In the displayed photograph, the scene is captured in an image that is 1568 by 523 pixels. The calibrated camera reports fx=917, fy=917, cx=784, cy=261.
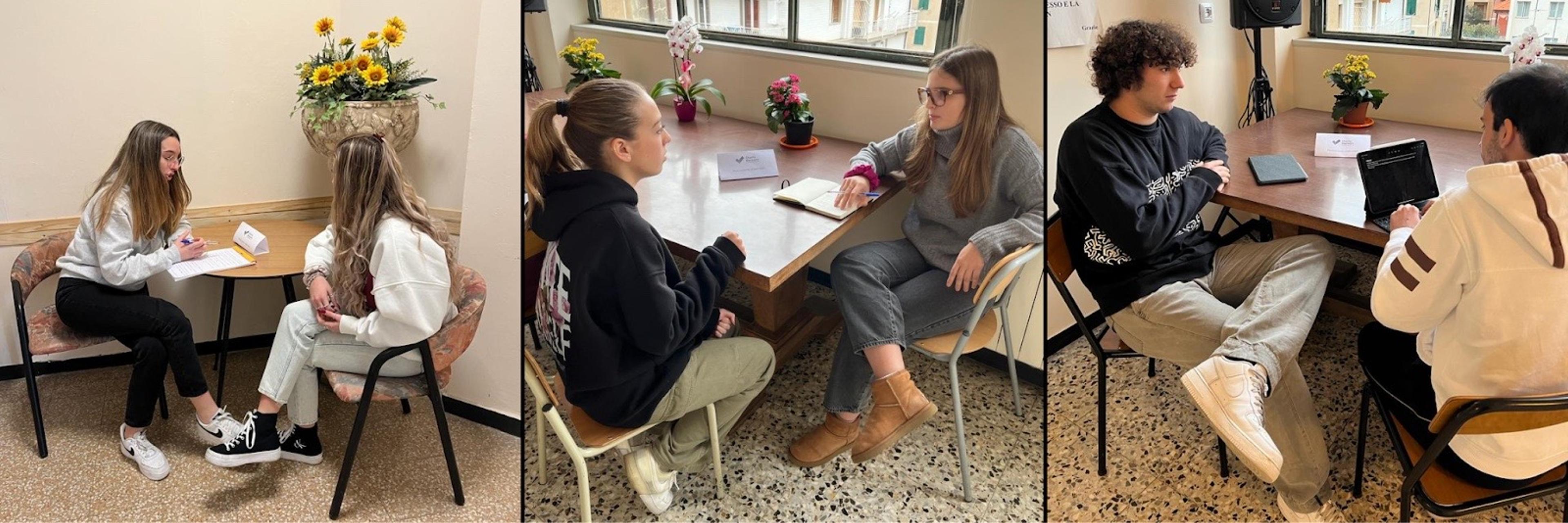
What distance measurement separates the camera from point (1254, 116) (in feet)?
10.6

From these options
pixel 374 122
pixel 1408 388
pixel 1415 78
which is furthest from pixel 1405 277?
pixel 374 122

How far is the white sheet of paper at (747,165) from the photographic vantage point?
0.93 m

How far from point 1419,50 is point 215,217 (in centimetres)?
400

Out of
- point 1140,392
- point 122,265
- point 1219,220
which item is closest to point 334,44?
point 122,265

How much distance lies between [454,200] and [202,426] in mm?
1057

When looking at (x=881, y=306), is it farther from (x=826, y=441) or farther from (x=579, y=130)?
(x=579, y=130)

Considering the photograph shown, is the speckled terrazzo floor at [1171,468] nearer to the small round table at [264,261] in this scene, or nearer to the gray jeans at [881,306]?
the gray jeans at [881,306]

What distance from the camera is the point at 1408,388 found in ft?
6.42

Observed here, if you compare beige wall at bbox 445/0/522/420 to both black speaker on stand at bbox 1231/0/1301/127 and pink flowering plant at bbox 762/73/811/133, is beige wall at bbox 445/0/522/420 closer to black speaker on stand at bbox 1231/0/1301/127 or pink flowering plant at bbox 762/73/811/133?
pink flowering plant at bbox 762/73/811/133

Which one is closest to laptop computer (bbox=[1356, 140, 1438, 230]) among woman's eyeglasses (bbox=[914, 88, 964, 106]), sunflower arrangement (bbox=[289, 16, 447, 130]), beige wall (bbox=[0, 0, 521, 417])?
woman's eyeglasses (bbox=[914, 88, 964, 106])

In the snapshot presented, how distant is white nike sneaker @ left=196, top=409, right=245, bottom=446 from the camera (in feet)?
8.51

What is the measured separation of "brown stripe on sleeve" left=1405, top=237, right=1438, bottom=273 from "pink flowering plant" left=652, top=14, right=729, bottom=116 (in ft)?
4.79

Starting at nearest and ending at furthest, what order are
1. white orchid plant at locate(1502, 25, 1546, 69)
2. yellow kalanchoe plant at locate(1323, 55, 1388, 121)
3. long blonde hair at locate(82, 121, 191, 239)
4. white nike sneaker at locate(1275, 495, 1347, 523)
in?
white nike sneaker at locate(1275, 495, 1347, 523), long blonde hair at locate(82, 121, 191, 239), white orchid plant at locate(1502, 25, 1546, 69), yellow kalanchoe plant at locate(1323, 55, 1388, 121)

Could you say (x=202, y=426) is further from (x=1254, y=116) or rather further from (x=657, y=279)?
(x=1254, y=116)
